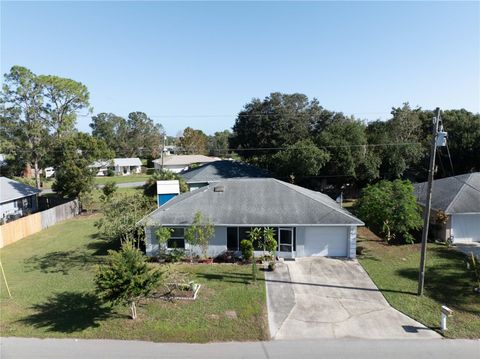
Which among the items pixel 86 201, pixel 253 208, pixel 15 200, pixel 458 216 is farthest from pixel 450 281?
pixel 15 200

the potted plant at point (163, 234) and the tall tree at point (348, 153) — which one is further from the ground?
the tall tree at point (348, 153)

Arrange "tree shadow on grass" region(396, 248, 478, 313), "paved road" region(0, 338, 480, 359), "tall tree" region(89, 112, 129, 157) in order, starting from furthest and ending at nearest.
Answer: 1. "tall tree" region(89, 112, 129, 157)
2. "tree shadow on grass" region(396, 248, 478, 313)
3. "paved road" region(0, 338, 480, 359)

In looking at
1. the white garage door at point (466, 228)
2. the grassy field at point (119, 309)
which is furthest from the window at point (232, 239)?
the white garage door at point (466, 228)

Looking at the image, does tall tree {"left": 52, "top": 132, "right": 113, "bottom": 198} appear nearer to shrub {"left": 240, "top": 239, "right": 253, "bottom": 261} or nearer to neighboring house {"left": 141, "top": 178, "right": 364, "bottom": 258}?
neighboring house {"left": 141, "top": 178, "right": 364, "bottom": 258}

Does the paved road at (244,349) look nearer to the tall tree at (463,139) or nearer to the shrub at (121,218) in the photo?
the shrub at (121,218)

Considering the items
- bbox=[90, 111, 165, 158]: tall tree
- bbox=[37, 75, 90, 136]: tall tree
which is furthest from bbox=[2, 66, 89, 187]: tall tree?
bbox=[90, 111, 165, 158]: tall tree

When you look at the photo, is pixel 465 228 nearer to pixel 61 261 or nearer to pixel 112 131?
pixel 61 261
